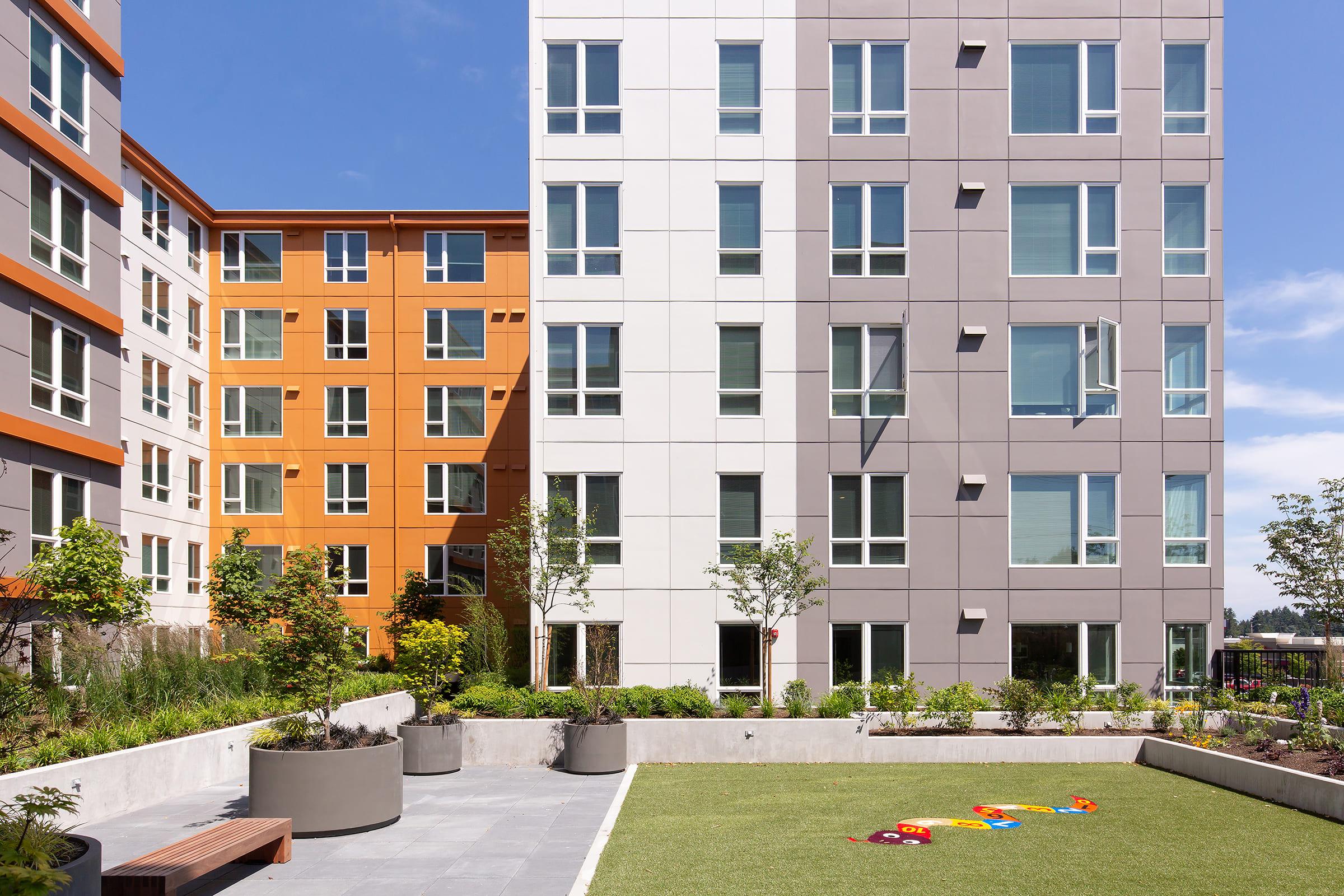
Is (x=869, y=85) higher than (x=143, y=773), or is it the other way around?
(x=869, y=85)

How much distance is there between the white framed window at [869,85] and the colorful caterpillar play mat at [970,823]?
1441 centimetres

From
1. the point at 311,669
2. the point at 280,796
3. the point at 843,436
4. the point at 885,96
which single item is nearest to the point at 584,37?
the point at 885,96

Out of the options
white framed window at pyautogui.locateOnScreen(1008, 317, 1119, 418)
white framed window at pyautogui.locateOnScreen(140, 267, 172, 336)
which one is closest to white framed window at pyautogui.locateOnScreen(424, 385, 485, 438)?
white framed window at pyautogui.locateOnScreen(140, 267, 172, 336)

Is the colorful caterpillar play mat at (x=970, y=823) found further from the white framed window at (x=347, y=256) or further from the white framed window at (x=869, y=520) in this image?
the white framed window at (x=347, y=256)

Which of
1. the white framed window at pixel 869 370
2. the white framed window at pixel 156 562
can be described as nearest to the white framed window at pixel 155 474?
the white framed window at pixel 156 562

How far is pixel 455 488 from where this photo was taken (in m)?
30.0

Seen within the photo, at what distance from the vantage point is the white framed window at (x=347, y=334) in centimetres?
3020

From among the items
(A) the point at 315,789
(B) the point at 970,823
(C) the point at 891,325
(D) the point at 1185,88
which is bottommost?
(B) the point at 970,823

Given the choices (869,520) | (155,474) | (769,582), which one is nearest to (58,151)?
(155,474)

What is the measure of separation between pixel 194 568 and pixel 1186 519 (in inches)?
1037

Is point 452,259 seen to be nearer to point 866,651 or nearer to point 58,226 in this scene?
point 58,226

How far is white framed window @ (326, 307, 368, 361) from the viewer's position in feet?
99.1

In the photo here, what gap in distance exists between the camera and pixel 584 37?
2084 cm

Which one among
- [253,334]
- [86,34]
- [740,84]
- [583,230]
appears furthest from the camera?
[253,334]
